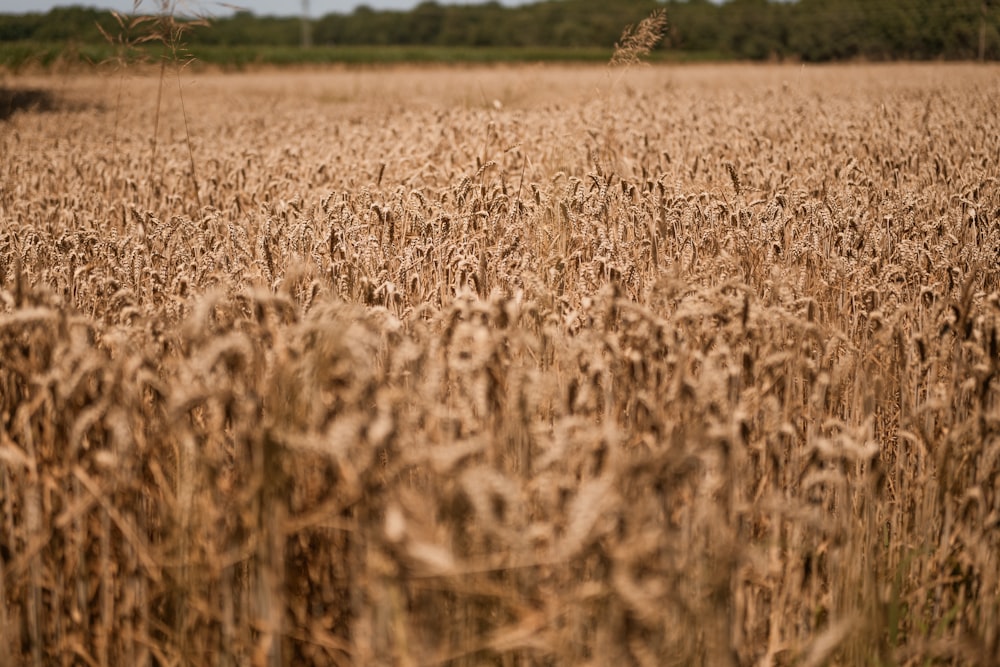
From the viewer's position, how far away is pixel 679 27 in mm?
39594

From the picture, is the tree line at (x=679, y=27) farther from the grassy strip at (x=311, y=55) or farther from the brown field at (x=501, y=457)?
the brown field at (x=501, y=457)

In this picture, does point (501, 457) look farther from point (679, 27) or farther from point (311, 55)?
point (311, 55)

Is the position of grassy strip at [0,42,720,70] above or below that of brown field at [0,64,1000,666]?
above

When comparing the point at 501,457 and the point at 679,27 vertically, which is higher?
the point at 679,27

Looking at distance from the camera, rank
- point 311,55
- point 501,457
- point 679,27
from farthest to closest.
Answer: point 311,55 → point 679,27 → point 501,457

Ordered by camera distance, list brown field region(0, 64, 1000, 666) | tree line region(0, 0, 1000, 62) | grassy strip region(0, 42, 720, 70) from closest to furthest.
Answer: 1. brown field region(0, 64, 1000, 666)
2. grassy strip region(0, 42, 720, 70)
3. tree line region(0, 0, 1000, 62)

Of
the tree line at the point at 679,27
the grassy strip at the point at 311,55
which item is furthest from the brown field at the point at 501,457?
the grassy strip at the point at 311,55

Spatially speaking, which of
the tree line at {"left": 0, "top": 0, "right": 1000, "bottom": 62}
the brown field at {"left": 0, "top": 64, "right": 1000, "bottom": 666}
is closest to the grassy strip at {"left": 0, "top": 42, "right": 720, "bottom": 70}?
the tree line at {"left": 0, "top": 0, "right": 1000, "bottom": 62}

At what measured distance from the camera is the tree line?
3173cm

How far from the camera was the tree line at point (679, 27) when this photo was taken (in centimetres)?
3173

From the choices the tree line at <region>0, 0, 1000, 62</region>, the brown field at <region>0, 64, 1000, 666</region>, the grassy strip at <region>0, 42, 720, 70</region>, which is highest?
the tree line at <region>0, 0, 1000, 62</region>

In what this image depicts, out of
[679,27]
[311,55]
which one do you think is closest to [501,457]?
[679,27]

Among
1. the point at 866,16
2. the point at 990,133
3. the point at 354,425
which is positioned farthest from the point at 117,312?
the point at 866,16

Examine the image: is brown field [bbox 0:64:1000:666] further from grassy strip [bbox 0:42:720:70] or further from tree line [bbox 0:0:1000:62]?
grassy strip [bbox 0:42:720:70]
